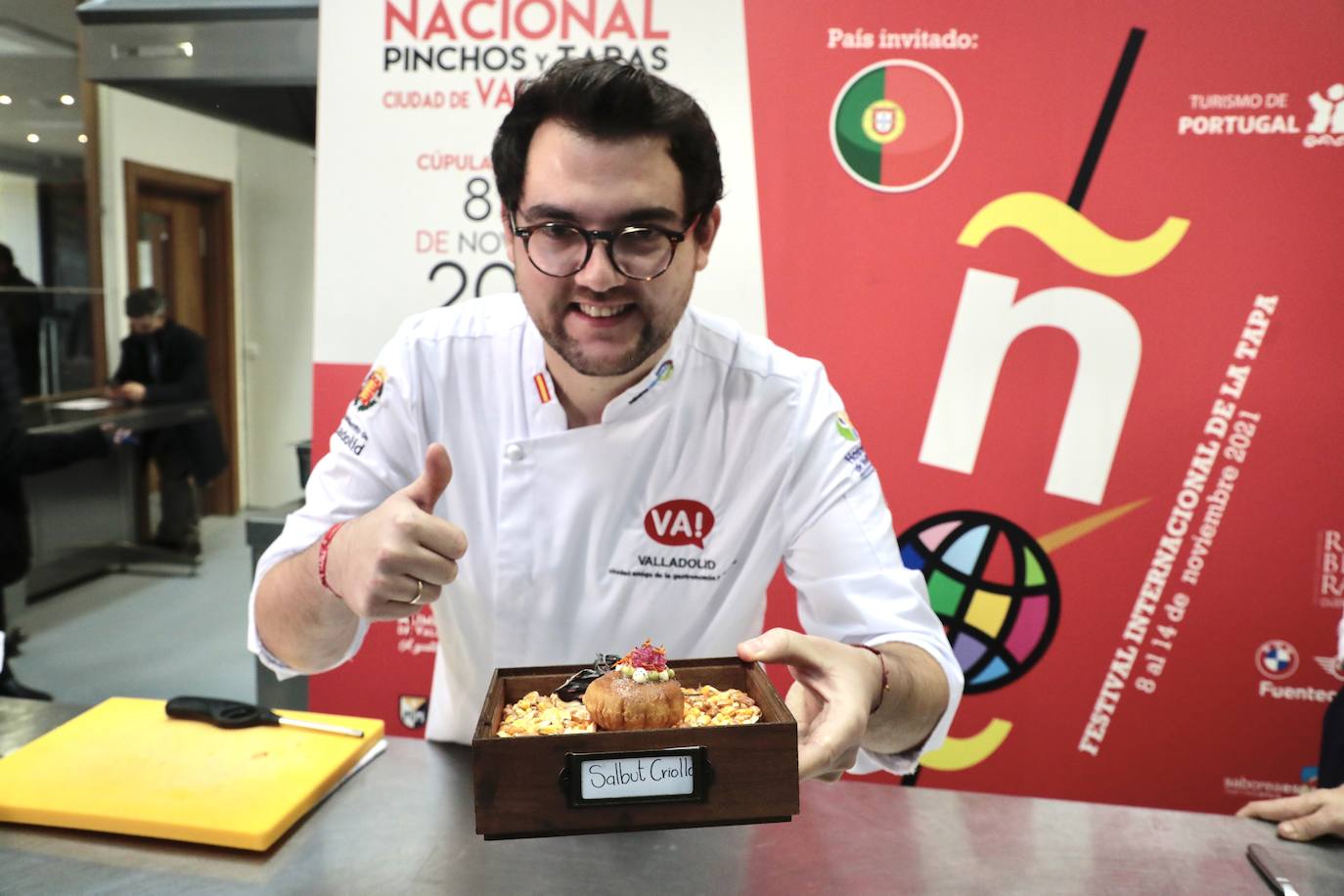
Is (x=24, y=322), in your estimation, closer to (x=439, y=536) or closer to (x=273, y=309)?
(x=273, y=309)

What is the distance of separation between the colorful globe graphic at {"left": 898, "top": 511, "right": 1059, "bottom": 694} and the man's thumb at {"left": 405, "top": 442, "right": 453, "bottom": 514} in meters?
1.46

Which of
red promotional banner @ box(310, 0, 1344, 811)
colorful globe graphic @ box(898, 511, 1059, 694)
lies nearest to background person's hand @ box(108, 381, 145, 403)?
red promotional banner @ box(310, 0, 1344, 811)

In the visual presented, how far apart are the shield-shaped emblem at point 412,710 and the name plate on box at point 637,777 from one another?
175 centimetres

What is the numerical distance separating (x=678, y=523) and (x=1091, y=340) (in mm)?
1199

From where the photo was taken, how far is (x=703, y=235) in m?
1.42

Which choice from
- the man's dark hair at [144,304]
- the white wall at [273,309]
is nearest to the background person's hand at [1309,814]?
the man's dark hair at [144,304]

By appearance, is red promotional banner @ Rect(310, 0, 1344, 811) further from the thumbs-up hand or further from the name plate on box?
the name plate on box

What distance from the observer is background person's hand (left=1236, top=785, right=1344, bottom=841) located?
1.13m

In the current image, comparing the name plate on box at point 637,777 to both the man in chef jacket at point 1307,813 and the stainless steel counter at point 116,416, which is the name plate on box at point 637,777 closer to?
the man in chef jacket at point 1307,813

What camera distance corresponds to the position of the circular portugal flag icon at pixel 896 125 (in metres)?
2.21

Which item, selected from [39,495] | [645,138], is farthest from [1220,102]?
[39,495]

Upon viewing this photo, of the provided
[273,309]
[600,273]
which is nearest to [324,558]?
[600,273]

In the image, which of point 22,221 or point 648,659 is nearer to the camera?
point 648,659

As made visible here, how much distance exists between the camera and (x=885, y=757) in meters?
1.23
